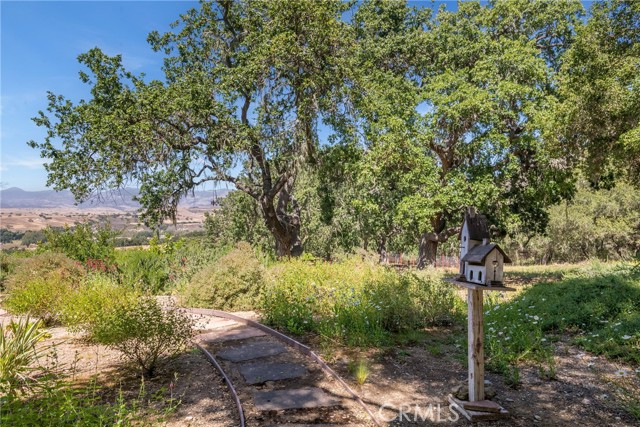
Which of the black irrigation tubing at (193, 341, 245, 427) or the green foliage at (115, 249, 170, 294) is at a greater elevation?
the green foliage at (115, 249, 170, 294)

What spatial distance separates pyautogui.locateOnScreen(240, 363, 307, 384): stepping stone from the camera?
15.6 feet

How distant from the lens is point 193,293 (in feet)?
29.4

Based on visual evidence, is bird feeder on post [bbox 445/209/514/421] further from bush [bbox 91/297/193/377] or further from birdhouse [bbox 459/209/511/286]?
bush [bbox 91/297/193/377]

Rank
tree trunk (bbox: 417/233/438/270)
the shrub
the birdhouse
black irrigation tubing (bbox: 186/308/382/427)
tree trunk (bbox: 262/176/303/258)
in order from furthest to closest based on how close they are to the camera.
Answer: tree trunk (bbox: 417/233/438/270)
tree trunk (bbox: 262/176/303/258)
the shrub
black irrigation tubing (bbox: 186/308/382/427)
the birdhouse

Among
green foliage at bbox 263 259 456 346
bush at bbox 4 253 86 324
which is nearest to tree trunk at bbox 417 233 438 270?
green foliage at bbox 263 259 456 346

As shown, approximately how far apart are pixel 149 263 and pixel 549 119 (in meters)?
13.8

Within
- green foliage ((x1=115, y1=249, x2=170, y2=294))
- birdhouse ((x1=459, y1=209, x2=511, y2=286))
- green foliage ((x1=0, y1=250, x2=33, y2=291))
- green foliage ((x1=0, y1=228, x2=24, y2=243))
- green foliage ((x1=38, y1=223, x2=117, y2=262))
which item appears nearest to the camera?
birdhouse ((x1=459, y1=209, x2=511, y2=286))

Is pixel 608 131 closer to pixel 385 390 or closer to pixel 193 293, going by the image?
pixel 385 390

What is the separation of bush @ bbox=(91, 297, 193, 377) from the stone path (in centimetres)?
87

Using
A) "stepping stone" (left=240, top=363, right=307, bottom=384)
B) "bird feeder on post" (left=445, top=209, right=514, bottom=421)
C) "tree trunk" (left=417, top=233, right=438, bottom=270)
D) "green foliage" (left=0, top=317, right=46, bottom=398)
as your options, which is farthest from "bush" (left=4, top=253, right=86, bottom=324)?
"tree trunk" (left=417, top=233, right=438, bottom=270)

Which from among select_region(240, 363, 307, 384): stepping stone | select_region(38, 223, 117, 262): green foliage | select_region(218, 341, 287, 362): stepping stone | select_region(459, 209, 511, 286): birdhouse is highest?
select_region(459, 209, 511, 286): birdhouse

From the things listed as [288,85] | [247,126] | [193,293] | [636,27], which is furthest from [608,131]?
[193,293]

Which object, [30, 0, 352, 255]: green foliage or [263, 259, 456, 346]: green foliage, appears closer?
[263, 259, 456, 346]: green foliage

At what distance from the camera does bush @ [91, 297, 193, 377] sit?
15.5ft
